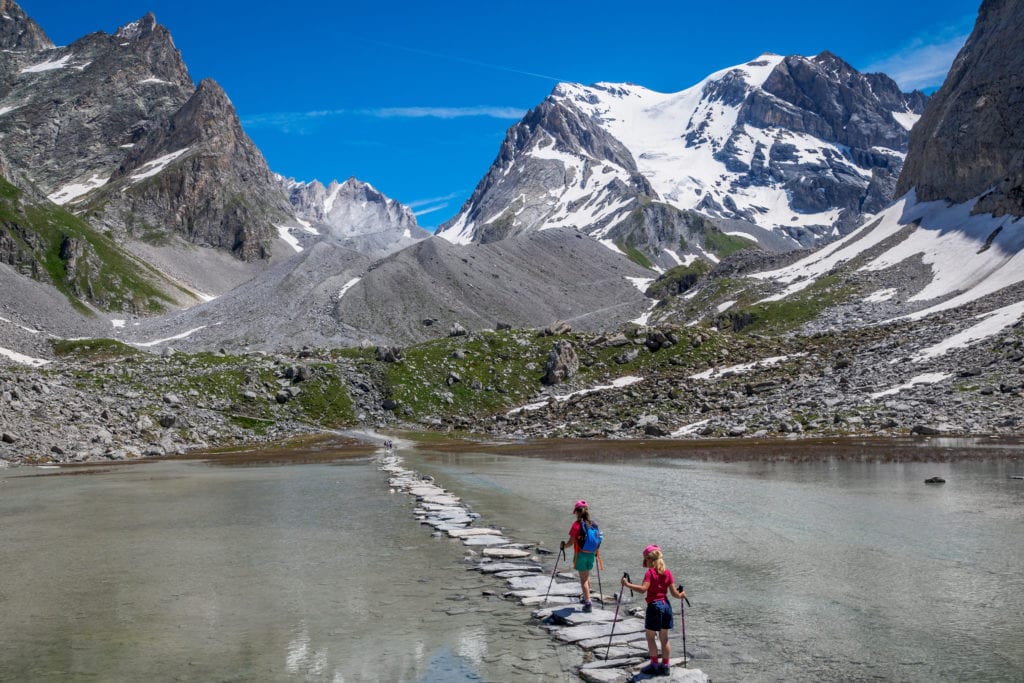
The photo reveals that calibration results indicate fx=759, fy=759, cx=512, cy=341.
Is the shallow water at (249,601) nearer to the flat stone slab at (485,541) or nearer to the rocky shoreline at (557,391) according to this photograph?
the flat stone slab at (485,541)

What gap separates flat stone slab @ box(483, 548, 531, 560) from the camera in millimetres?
22703

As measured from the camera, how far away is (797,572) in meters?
20.1

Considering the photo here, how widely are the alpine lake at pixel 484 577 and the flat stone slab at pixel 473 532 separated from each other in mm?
739

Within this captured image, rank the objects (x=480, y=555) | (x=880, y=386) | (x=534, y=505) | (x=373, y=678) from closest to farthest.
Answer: (x=373, y=678) → (x=480, y=555) → (x=534, y=505) → (x=880, y=386)

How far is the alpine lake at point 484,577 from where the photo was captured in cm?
1354

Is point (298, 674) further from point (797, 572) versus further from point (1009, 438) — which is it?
point (1009, 438)

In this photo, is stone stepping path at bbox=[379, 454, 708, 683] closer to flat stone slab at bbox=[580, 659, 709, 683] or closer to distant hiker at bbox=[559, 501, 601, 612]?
flat stone slab at bbox=[580, 659, 709, 683]

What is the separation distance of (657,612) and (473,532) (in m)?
14.2

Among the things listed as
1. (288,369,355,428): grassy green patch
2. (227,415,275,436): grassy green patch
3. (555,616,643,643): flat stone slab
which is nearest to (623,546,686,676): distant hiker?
(555,616,643,643): flat stone slab

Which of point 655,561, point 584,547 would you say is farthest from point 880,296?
point 655,561

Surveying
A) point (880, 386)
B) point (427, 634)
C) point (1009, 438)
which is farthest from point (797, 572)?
point (880, 386)

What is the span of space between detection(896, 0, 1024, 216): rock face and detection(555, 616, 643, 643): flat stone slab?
170 metres

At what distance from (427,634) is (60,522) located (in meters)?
22.0

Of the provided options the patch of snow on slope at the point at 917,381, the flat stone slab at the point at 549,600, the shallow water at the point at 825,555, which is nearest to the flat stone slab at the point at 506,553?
the shallow water at the point at 825,555
